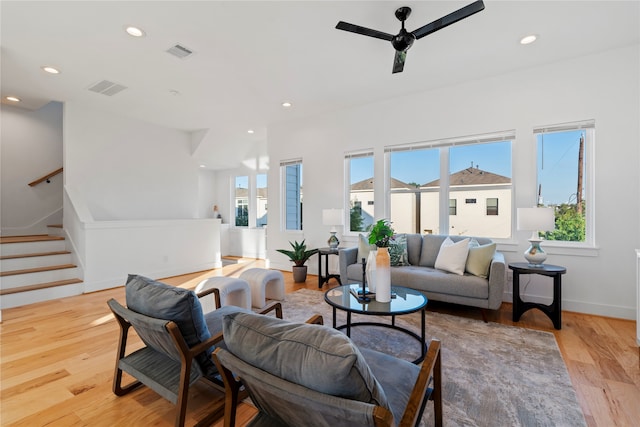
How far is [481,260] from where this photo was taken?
321 cm

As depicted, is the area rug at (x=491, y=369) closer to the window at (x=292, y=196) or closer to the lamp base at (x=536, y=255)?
the lamp base at (x=536, y=255)

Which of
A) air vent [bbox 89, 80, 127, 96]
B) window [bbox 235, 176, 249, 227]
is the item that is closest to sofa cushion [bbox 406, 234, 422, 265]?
air vent [bbox 89, 80, 127, 96]

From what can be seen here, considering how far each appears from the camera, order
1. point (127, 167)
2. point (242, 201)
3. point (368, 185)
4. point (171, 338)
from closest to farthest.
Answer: point (171, 338) < point (368, 185) < point (127, 167) < point (242, 201)

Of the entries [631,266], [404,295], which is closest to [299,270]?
[404,295]

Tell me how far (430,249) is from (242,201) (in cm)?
555

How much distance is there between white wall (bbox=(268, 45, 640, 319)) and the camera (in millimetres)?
3104

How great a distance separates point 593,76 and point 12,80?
7.25 m

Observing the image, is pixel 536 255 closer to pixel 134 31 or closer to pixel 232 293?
pixel 232 293

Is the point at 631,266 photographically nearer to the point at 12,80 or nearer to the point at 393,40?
the point at 393,40

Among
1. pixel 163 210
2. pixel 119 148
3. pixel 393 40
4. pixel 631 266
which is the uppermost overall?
pixel 393 40

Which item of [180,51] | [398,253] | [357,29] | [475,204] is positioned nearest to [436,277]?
[398,253]

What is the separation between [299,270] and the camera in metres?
4.82

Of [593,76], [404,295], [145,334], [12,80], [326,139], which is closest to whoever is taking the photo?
[145,334]

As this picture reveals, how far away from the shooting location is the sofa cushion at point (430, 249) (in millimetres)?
3807
